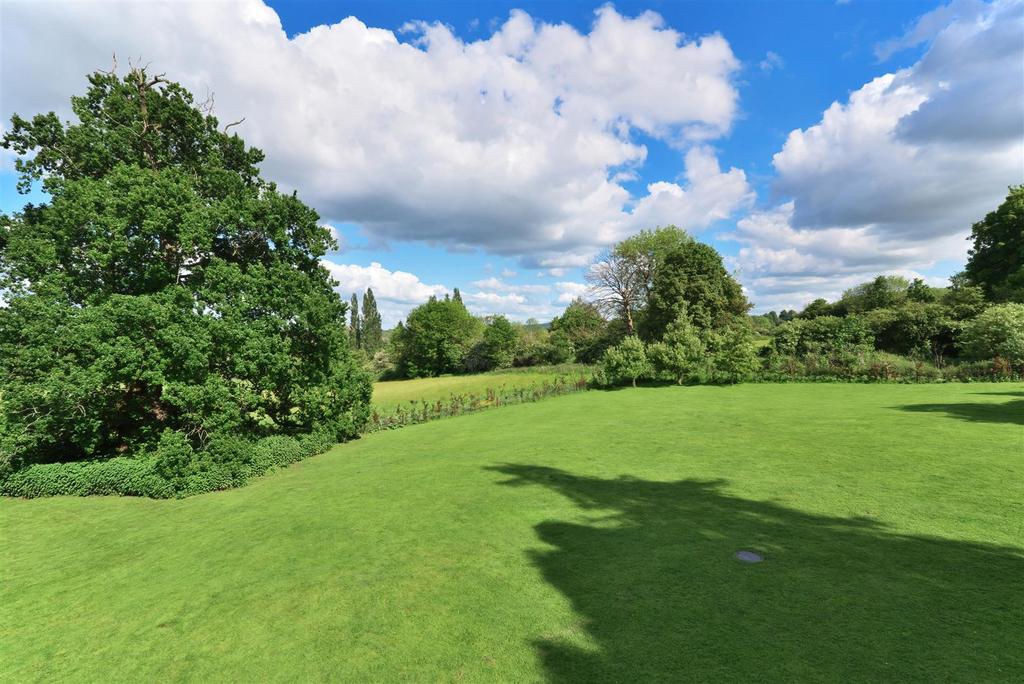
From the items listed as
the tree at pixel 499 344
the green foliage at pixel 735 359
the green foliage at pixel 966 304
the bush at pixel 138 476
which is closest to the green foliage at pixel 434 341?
the tree at pixel 499 344

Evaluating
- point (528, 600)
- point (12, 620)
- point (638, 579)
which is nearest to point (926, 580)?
point (638, 579)

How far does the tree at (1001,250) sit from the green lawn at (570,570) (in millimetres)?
23472

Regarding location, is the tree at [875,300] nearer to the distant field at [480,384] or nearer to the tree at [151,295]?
the distant field at [480,384]

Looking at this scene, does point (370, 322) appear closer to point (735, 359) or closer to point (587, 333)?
point (587, 333)

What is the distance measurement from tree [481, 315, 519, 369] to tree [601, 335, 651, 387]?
2262 cm

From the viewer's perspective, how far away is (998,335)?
1758 cm

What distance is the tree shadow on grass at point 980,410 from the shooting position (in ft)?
33.4

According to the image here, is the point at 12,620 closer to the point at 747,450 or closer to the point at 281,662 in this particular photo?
the point at 281,662

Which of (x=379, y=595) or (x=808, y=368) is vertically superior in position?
(x=808, y=368)

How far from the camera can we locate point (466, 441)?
13.8 m

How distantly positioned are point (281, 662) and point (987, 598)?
22.3ft

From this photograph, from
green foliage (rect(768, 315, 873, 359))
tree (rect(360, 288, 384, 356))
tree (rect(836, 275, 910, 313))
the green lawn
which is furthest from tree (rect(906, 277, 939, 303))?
tree (rect(360, 288, 384, 356))

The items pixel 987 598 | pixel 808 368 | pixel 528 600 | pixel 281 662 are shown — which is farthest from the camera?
pixel 808 368

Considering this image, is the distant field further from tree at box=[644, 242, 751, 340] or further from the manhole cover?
the manhole cover
